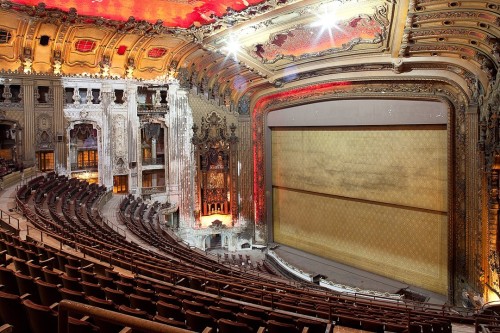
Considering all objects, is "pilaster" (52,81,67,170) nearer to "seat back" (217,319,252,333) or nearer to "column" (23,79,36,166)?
"column" (23,79,36,166)

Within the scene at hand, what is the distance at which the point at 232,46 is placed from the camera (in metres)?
15.6

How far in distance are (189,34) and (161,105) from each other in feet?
11.9

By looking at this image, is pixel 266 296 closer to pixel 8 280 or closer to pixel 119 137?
pixel 8 280

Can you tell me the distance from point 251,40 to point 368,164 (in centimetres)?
561

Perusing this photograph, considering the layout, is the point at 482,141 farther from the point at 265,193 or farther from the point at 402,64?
the point at 265,193

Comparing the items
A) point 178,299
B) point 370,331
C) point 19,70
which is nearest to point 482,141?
point 370,331

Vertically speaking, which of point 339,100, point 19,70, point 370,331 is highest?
point 19,70

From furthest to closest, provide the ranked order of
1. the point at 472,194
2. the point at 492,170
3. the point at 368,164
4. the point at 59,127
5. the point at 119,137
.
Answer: the point at 119,137, the point at 59,127, the point at 368,164, the point at 472,194, the point at 492,170

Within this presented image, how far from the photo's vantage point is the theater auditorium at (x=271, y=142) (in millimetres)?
10609

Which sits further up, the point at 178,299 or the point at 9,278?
the point at 9,278

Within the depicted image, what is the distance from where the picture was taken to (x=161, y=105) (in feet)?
59.0

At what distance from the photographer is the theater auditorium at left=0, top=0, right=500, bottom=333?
1061 centimetres

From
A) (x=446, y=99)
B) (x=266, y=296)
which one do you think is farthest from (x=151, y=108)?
(x=266, y=296)

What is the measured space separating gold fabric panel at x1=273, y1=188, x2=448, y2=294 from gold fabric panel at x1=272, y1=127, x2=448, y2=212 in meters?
0.46
